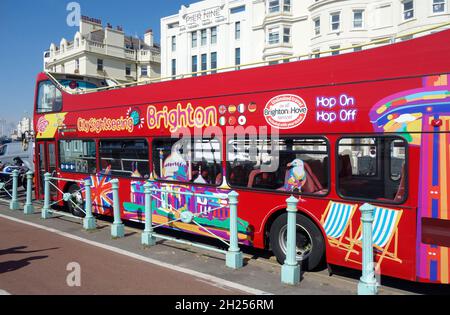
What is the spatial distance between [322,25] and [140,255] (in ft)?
99.5

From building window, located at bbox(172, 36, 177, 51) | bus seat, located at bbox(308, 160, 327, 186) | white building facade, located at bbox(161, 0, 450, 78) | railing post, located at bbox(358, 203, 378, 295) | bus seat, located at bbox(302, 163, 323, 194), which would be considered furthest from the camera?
building window, located at bbox(172, 36, 177, 51)

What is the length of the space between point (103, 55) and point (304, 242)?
50407 millimetres

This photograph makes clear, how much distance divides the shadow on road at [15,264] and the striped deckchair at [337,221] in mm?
4626

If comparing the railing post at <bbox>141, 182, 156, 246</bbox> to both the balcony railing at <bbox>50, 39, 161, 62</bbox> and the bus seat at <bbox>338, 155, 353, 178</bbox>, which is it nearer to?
the bus seat at <bbox>338, 155, 353, 178</bbox>

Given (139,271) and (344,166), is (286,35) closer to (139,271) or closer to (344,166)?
(344,166)

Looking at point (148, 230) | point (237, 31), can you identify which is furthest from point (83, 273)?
point (237, 31)

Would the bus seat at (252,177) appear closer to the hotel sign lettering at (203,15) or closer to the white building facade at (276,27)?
the white building facade at (276,27)

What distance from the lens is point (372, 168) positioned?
5281mm

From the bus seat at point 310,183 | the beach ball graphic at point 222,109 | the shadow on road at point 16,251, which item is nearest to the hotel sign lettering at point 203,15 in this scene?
the beach ball graphic at point 222,109

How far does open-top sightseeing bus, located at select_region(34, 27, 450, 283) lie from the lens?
15.0 ft

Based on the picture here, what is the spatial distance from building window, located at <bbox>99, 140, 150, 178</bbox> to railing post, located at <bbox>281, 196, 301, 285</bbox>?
3.94 meters

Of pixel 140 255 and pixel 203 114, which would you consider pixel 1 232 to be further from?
pixel 203 114

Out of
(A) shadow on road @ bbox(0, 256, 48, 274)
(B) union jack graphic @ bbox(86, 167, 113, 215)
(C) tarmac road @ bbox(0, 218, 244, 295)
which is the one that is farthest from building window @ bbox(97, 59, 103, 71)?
(A) shadow on road @ bbox(0, 256, 48, 274)

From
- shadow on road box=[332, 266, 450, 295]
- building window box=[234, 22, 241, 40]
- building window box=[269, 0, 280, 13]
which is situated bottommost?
shadow on road box=[332, 266, 450, 295]
